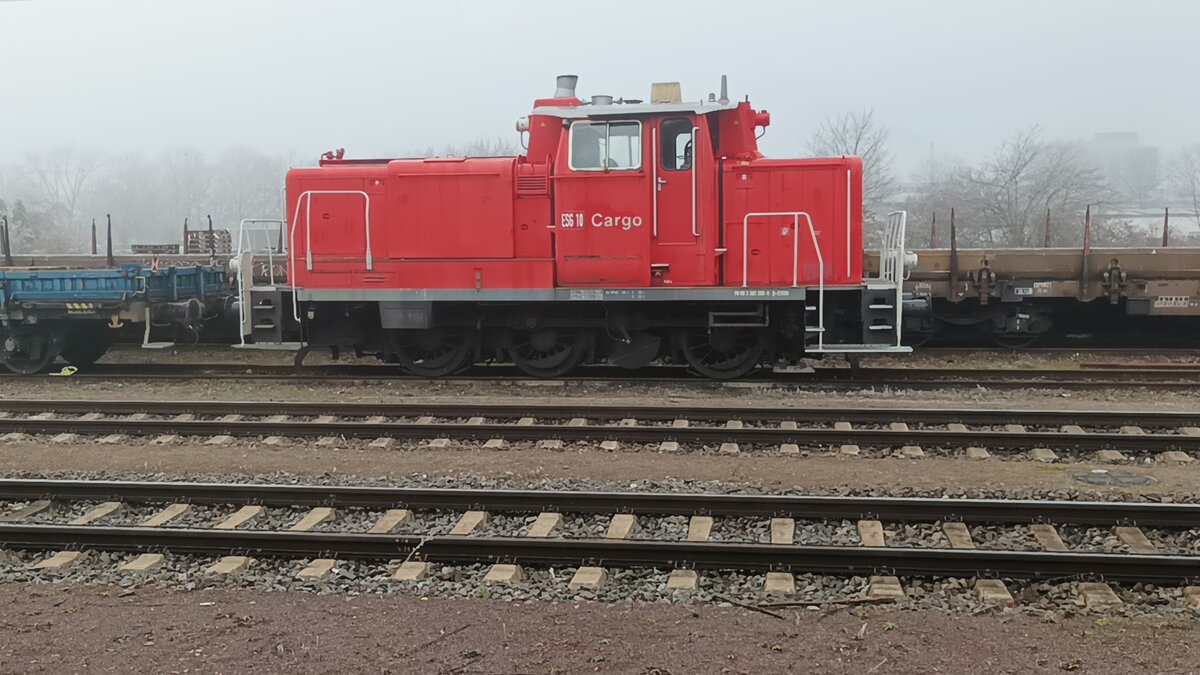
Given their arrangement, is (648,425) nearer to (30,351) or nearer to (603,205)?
(603,205)

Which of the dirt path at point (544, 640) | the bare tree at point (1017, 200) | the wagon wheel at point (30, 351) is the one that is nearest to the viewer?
the dirt path at point (544, 640)

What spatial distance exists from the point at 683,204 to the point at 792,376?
304 centimetres

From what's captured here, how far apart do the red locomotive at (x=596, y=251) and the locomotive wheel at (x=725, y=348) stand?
0.07ft

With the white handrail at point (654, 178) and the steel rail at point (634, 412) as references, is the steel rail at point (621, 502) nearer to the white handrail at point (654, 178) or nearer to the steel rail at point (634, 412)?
the steel rail at point (634, 412)

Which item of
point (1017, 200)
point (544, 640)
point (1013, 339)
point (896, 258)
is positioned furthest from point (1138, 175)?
point (544, 640)

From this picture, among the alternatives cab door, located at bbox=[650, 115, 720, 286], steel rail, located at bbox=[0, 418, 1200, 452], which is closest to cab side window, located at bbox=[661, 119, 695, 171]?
cab door, located at bbox=[650, 115, 720, 286]

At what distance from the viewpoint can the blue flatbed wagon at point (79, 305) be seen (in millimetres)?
13766

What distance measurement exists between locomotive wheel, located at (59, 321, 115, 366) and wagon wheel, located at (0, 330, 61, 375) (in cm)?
21

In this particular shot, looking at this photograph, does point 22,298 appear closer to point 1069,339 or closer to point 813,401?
point 813,401

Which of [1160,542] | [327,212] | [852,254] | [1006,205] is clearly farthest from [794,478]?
[1006,205]

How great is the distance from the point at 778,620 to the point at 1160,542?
303 cm

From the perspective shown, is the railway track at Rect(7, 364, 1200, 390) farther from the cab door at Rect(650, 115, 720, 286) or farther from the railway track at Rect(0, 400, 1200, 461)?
the railway track at Rect(0, 400, 1200, 461)

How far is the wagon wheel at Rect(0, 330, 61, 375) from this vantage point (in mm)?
14375

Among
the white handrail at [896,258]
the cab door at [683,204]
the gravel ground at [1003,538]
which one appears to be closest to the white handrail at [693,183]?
the cab door at [683,204]
